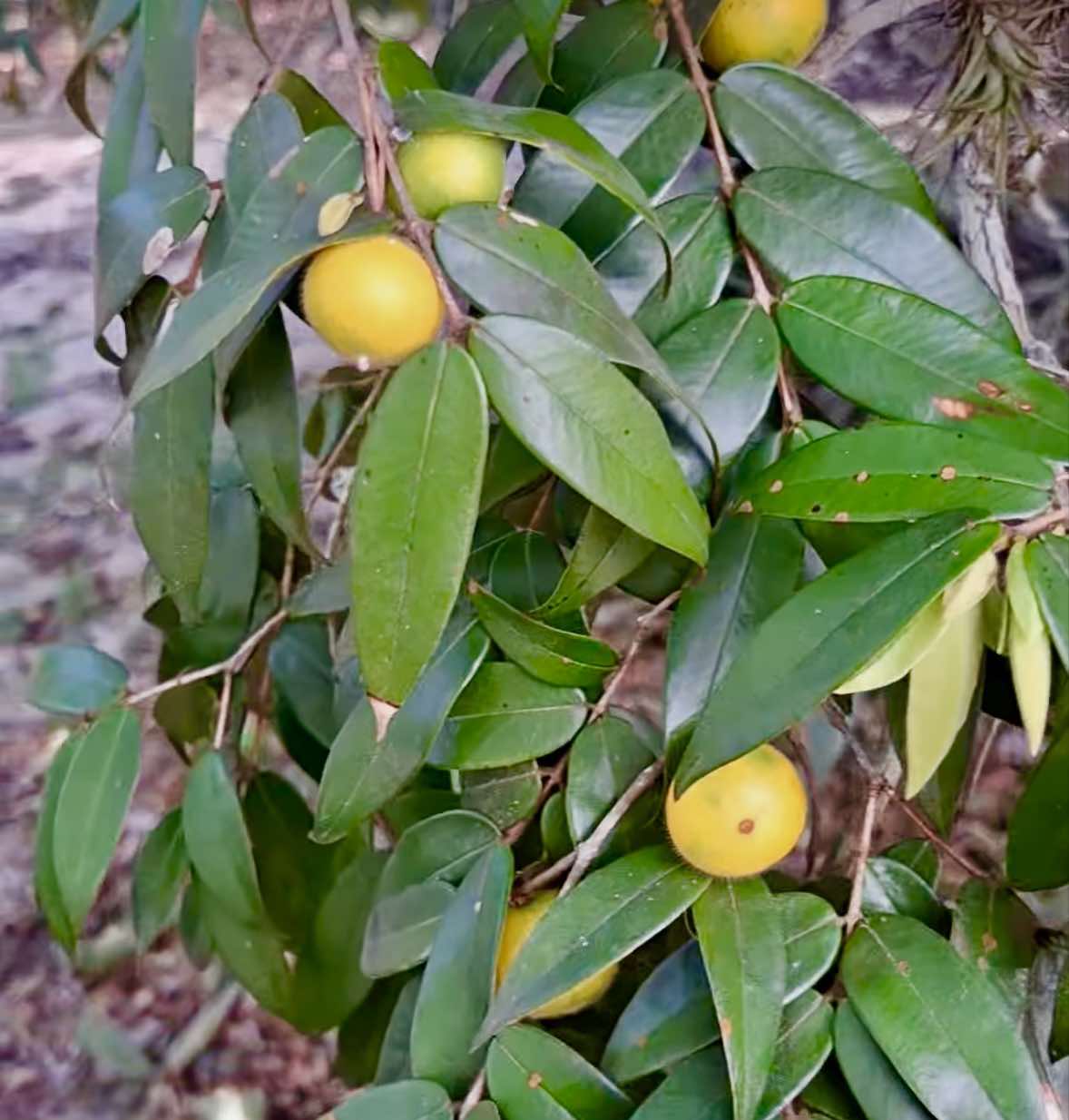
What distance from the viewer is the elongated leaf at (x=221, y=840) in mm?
726

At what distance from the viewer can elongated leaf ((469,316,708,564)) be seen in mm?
449

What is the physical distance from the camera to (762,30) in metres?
0.63

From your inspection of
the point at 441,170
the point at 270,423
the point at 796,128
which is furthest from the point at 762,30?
the point at 270,423

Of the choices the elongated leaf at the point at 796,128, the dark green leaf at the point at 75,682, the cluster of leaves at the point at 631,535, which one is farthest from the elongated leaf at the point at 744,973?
the dark green leaf at the point at 75,682

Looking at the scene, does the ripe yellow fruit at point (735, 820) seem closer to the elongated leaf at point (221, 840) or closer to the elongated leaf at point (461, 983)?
the elongated leaf at point (461, 983)

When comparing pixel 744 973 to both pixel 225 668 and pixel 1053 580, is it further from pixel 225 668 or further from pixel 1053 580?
pixel 225 668

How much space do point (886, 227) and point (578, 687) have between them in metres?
0.26

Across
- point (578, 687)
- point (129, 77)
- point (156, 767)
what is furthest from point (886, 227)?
point (156, 767)

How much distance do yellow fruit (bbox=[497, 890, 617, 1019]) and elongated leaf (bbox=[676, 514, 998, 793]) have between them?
162 millimetres

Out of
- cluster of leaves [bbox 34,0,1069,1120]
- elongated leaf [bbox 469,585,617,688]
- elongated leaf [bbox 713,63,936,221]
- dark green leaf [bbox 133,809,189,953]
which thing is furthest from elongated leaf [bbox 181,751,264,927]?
elongated leaf [bbox 713,63,936,221]

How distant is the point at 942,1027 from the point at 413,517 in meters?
0.29

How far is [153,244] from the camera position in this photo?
0.58 m

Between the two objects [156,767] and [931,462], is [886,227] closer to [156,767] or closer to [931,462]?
[931,462]

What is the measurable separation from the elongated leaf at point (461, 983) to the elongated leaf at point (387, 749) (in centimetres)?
6
